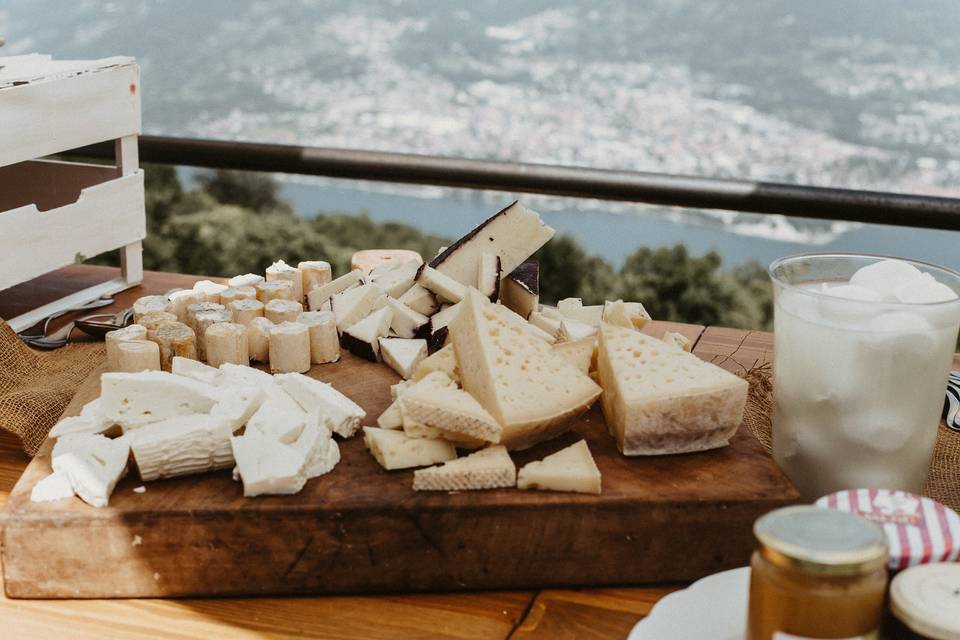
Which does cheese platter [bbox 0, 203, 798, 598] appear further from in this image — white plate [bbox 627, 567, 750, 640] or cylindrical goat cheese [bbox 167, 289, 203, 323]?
cylindrical goat cheese [bbox 167, 289, 203, 323]

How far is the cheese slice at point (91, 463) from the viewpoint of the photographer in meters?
0.85

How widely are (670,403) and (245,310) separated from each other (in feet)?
1.95

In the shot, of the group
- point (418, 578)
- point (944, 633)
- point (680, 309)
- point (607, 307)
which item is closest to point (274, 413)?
point (418, 578)

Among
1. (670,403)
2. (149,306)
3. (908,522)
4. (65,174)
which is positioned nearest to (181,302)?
(149,306)

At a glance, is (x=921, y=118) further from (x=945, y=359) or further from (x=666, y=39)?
(x=945, y=359)

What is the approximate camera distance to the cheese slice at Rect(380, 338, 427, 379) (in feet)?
3.77

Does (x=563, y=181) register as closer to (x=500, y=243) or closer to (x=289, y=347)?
(x=500, y=243)

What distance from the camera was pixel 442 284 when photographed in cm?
122

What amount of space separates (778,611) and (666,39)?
17.5 feet

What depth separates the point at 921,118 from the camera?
483 cm

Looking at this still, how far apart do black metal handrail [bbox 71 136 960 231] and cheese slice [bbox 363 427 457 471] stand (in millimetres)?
1193

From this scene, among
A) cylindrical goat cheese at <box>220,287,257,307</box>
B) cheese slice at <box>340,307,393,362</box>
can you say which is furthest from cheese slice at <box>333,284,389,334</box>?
cylindrical goat cheese at <box>220,287,257,307</box>

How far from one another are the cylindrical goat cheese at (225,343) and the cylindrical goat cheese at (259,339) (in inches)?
1.1

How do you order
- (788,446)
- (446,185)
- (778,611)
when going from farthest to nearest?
1. (446,185)
2. (788,446)
3. (778,611)
